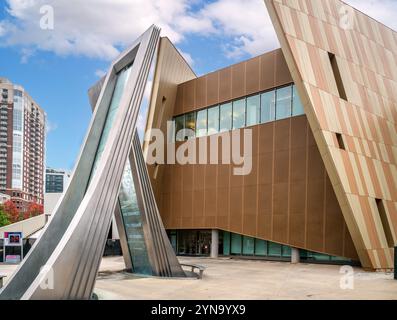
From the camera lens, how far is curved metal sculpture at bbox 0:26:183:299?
10.9 metres

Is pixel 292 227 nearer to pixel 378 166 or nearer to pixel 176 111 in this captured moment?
pixel 378 166

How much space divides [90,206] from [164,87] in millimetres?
26447

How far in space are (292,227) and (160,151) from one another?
14.3 metres

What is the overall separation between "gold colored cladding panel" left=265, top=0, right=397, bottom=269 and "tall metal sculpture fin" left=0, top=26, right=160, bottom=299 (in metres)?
9.75

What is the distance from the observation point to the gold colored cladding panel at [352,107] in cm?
2225

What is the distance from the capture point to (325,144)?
21938 millimetres

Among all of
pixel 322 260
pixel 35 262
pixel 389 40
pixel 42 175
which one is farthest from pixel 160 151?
pixel 42 175

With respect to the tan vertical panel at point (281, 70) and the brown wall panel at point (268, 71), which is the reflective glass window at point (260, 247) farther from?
the tan vertical panel at point (281, 70)

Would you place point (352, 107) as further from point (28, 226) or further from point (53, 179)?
point (53, 179)

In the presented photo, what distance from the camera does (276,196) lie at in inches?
1188

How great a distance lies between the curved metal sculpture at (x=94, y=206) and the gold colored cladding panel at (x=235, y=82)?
49.6ft
